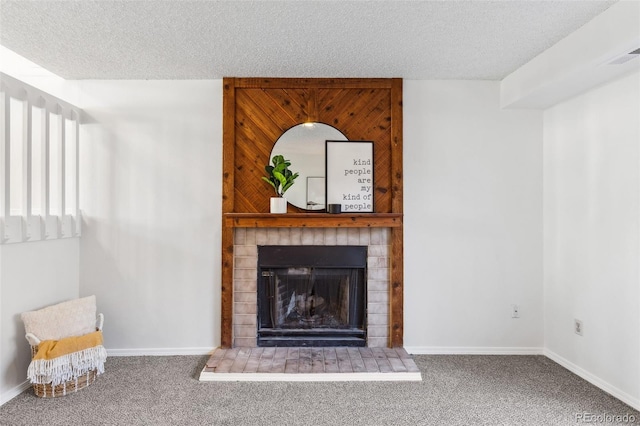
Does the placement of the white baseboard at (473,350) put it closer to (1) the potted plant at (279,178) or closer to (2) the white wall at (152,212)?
(1) the potted plant at (279,178)

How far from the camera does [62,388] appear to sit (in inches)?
100

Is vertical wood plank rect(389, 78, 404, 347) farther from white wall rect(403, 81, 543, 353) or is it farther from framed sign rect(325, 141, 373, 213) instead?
framed sign rect(325, 141, 373, 213)

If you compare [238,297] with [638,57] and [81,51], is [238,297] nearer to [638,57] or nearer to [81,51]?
[81,51]

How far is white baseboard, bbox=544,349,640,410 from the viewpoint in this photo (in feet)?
7.89

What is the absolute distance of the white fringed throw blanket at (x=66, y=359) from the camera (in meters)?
2.47

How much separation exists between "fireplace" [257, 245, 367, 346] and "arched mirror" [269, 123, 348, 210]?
0.43 meters

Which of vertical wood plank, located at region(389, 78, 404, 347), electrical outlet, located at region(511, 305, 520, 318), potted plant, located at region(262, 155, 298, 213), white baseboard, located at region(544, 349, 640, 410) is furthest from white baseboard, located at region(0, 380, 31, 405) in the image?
white baseboard, located at region(544, 349, 640, 410)

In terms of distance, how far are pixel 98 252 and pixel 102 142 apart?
950mm

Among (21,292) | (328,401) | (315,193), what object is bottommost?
(328,401)

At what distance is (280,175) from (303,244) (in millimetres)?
638

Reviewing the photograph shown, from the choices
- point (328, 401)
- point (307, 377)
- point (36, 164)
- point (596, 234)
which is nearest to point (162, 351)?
point (307, 377)

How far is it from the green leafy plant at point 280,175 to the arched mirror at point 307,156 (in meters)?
0.10

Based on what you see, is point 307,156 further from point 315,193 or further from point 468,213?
point 468,213

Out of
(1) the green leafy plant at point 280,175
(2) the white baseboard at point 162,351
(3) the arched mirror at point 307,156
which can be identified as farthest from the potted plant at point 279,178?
(2) the white baseboard at point 162,351
